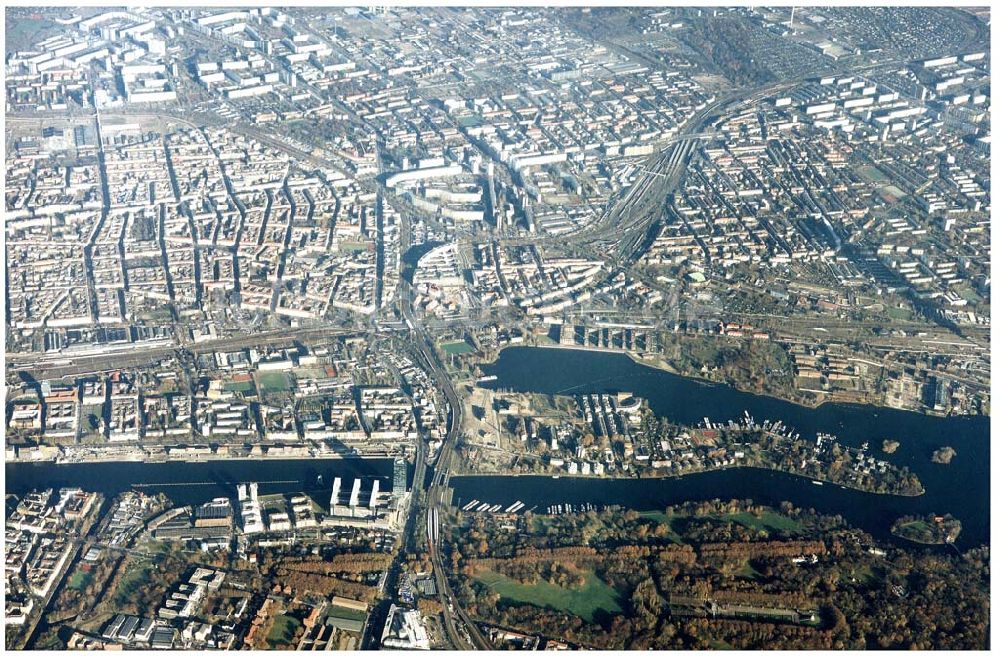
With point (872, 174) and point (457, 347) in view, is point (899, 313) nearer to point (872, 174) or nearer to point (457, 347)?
point (872, 174)

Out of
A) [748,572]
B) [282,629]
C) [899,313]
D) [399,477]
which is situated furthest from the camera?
[899,313]

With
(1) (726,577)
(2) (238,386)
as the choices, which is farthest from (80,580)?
(1) (726,577)

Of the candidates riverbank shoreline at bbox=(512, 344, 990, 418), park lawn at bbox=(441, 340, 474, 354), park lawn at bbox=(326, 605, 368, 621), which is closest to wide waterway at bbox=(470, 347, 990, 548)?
riverbank shoreline at bbox=(512, 344, 990, 418)

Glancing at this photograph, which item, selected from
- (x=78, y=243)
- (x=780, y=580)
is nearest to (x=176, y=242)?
(x=78, y=243)

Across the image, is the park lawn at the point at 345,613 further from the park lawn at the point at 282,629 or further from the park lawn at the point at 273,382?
the park lawn at the point at 273,382

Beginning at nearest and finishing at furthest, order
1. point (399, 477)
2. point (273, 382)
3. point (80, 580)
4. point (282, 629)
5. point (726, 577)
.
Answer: point (282, 629)
point (80, 580)
point (726, 577)
point (399, 477)
point (273, 382)

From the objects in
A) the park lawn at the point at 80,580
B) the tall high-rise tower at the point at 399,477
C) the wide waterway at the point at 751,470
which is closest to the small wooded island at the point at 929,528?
the wide waterway at the point at 751,470
